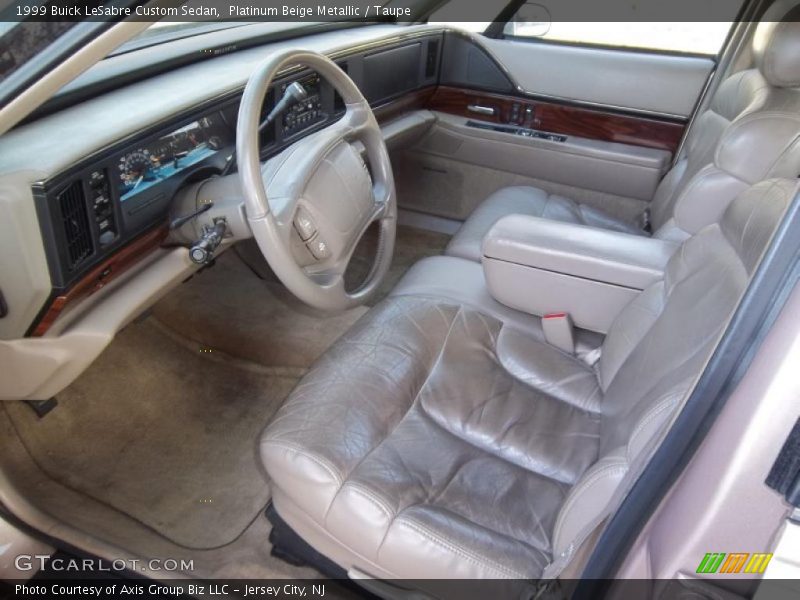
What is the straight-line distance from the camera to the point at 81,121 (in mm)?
1210

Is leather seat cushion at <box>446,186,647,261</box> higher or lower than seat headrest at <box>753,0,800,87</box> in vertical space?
lower

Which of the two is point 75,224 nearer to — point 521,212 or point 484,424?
point 484,424

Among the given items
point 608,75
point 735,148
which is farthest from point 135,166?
point 608,75

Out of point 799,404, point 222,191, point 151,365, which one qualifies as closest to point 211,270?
point 151,365

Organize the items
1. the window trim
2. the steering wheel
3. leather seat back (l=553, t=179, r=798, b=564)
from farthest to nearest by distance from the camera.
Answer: the window trim → the steering wheel → leather seat back (l=553, t=179, r=798, b=564)

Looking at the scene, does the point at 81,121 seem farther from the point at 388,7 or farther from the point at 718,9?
the point at 718,9

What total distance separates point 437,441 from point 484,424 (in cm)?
11

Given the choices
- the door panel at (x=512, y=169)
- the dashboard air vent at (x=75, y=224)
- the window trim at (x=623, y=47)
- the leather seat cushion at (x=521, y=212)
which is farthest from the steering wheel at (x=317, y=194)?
the window trim at (x=623, y=47)

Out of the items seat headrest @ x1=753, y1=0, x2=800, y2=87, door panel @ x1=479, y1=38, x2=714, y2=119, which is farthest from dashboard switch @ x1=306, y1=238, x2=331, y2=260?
door panel @ x1=479, y1=38, x2=714, y2=119

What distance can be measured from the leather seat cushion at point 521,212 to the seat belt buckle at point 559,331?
0.41 m

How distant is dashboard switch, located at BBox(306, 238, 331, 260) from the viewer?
1.29 m

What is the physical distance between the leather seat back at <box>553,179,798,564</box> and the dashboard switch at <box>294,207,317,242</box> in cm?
66

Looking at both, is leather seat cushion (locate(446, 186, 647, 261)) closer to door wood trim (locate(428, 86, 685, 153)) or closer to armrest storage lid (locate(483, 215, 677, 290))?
armrest storage lid (locate(483, 215, 677, 290))

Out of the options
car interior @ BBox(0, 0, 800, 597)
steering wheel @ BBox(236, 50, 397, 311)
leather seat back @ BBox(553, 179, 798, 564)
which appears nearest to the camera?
leather seat back @ BBox(553, 179, 798, 564)
